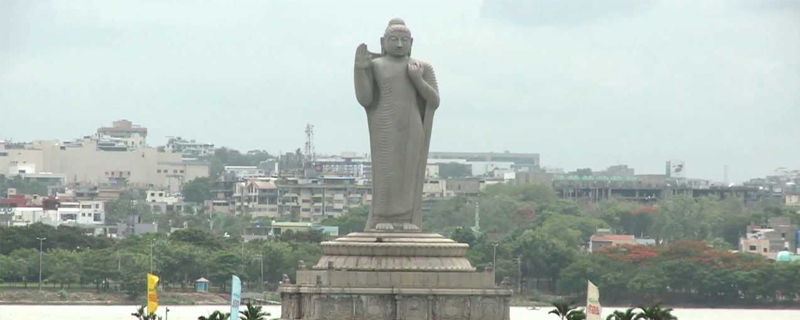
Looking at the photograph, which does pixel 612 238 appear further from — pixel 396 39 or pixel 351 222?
pixel 396 39

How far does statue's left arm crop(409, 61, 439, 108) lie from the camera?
146 ft

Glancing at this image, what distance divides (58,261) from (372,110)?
85.1 metres

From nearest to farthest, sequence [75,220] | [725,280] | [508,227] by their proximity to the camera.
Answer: [725,280], [508,227], [75,220]

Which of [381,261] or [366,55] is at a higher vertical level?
[366,55]

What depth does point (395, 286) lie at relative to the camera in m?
43.5

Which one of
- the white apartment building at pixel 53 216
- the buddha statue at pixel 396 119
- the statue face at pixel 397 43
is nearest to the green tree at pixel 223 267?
the white apartment building at pixel 53 216

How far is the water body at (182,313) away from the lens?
10694 cm

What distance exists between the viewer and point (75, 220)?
191 m

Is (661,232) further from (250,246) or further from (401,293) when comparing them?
(401,293)

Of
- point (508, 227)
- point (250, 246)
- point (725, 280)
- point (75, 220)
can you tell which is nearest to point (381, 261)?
point (725, 280)

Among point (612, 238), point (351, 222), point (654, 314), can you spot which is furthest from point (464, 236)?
point (654, 314)

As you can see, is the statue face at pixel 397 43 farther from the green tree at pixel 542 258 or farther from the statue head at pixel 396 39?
the green tree at pixel 542 258

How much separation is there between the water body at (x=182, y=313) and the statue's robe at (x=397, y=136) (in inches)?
2187

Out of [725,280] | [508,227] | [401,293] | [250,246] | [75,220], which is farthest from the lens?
[75,220]
